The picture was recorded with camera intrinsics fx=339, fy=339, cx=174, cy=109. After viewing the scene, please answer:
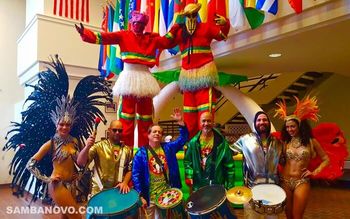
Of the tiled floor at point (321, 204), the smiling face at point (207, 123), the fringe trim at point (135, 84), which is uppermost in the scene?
the fringe trim at point (135, 84)

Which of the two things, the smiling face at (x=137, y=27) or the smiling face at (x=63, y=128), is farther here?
the smiling face at (x=137, y=27)

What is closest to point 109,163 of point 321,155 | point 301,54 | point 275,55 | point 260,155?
point 260,155

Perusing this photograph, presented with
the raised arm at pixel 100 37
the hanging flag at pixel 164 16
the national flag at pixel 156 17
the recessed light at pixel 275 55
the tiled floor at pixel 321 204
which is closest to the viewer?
the raised arm at pixel 100 37

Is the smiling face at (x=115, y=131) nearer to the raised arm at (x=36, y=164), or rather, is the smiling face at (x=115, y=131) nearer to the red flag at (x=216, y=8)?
the raised arm at (x=36, y=164)

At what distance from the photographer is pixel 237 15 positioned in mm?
4148

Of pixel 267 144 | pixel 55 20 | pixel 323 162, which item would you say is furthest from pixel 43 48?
pixel 323 162

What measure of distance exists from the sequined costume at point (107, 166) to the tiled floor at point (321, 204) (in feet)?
5.98

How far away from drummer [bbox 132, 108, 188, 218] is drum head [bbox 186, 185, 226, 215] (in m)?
0.34

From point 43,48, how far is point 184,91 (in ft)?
12.2

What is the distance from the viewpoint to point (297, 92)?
8.84 meters

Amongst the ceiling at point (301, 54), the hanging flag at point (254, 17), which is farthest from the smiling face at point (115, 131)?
the ceiling at point (301, 54)

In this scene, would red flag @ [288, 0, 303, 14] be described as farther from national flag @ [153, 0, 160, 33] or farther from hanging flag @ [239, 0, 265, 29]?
national flag @ [153, 0, 160, 33]

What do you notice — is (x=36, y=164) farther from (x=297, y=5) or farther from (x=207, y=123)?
(x=297, y=5)

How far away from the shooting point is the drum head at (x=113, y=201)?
2.39 m
